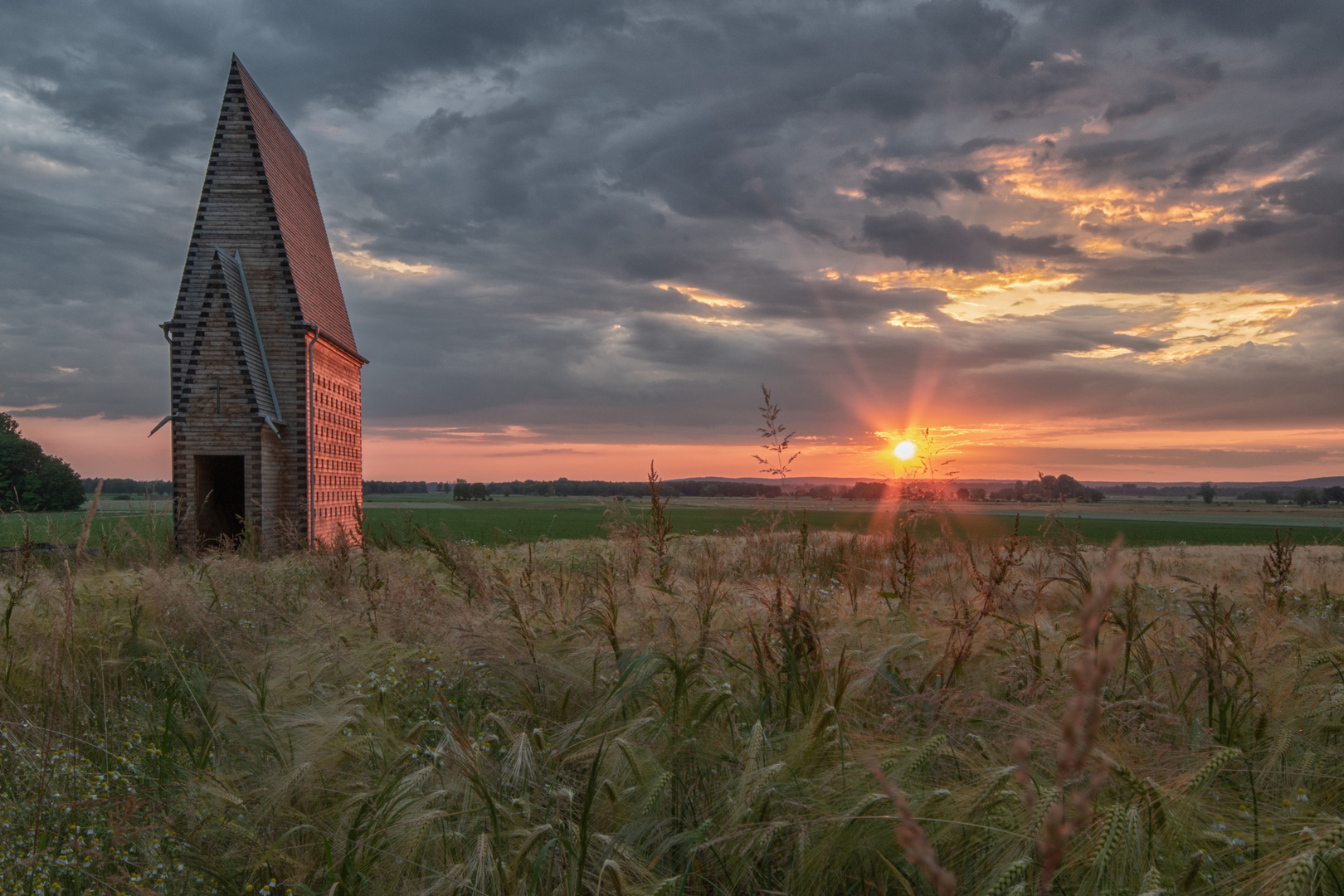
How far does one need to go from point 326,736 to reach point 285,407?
21472 mm

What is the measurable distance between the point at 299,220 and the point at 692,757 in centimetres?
2904

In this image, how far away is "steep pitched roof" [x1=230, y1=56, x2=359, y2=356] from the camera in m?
23.8

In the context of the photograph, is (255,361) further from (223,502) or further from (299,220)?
(299,220)

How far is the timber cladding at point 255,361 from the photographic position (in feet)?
68.8

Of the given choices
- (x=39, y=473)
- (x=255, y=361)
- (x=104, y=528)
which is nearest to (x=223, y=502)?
(x=255, y=361)

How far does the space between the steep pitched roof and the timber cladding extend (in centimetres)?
9

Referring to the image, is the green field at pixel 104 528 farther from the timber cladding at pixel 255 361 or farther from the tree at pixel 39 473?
the tree at pixel 39 473

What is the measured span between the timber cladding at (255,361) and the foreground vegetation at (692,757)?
15.7 metres

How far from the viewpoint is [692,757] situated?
3410mm

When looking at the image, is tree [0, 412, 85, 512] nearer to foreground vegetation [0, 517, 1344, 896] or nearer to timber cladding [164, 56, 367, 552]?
timber cladding [164, 56, 367, 552]

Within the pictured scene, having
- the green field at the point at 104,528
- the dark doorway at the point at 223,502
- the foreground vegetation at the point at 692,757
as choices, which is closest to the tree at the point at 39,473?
the dark doorway at the point at 223,502

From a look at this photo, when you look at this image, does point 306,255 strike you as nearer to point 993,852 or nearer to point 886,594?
point 886,594

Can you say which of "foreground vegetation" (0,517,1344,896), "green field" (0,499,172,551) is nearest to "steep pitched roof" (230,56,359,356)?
"green field" (0,499,172,551)

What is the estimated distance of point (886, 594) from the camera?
572 centimetres
